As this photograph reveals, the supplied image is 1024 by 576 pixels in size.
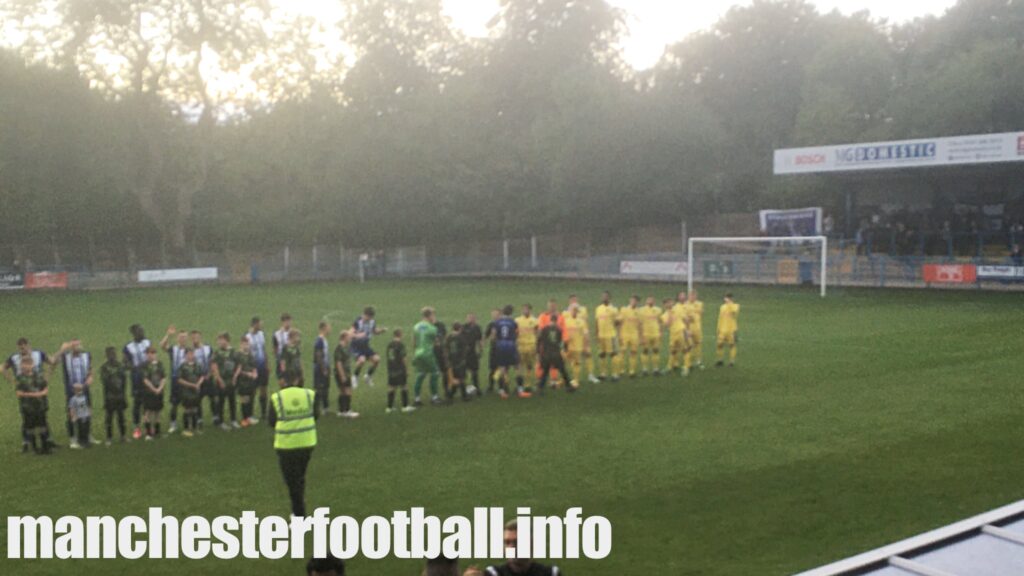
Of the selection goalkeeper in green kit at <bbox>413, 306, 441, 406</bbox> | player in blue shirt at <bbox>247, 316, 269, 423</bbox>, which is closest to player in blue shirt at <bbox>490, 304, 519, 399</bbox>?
goalkeeper in green kit at <bbox>413, 306, 441, 406</bbox>

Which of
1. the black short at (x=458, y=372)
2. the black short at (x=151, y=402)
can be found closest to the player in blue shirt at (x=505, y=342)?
the black short at (x=458, y=372)

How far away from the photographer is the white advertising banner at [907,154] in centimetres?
3475

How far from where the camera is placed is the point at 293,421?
32.9 ft

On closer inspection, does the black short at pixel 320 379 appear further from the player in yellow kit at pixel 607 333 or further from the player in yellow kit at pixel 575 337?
the player in yellow kit at pixel 607 333

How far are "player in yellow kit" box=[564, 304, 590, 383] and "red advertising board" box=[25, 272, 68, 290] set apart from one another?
132 ft

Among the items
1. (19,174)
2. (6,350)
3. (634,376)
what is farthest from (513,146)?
(634,376)

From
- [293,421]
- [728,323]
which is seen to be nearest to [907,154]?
[728,323]

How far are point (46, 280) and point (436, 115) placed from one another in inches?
992

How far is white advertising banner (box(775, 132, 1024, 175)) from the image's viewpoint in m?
34.8

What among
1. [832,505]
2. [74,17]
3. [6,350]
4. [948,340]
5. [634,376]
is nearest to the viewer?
[832,505]

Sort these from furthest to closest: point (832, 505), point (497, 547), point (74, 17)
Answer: point (74, 17) < point (832, 505) < point (497, 547)

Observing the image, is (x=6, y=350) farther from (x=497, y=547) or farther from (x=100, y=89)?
(x=100, y=89)

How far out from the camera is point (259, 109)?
62375 mm

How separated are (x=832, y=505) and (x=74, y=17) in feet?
180
